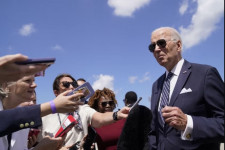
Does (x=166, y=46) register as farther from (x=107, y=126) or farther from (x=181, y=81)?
(x=107, y=126)

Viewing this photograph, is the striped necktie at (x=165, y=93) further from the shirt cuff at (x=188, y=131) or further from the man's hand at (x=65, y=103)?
the man's hand at (x=65, y=103)

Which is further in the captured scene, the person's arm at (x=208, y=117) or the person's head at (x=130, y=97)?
the person's head at (x=130, y=97)

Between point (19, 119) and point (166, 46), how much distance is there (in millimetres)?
2261

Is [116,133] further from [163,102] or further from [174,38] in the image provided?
[174,38]

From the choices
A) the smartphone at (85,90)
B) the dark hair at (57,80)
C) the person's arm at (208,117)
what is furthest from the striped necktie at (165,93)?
the dark hair at (57,80)

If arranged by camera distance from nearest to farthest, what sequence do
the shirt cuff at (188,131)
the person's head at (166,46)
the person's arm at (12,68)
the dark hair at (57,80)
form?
the person's arm at (12,68) → the shirt cuff at (188,131) → the person's head at (166,46) → the dark hair at (57,80)

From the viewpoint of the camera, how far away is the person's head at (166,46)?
324cm

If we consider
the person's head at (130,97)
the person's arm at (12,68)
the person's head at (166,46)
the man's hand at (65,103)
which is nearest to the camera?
the person's arm at (12,68)

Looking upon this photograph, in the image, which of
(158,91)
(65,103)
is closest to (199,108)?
(158,91)

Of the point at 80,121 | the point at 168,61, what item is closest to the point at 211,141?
the point at 168,61

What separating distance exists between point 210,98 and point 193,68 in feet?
1.61

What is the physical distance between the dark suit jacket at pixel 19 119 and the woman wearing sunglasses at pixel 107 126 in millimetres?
2533

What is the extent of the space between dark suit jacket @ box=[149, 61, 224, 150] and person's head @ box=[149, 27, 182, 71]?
0.33m

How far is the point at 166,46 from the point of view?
3342 mm
